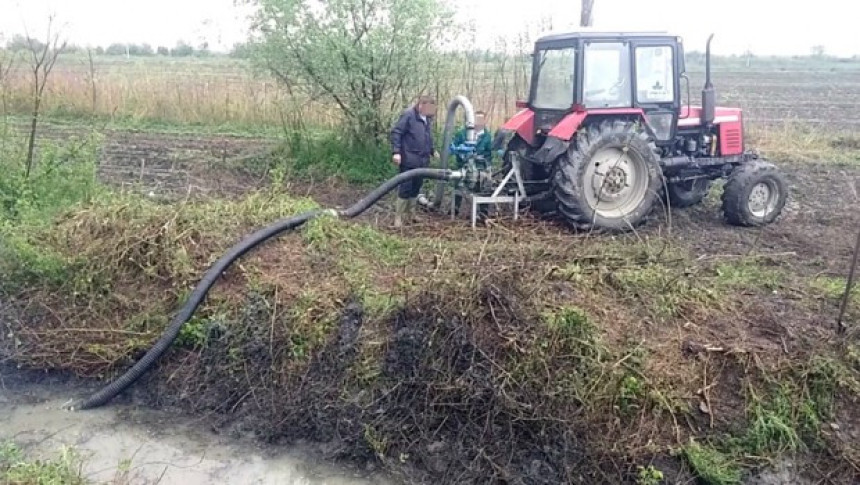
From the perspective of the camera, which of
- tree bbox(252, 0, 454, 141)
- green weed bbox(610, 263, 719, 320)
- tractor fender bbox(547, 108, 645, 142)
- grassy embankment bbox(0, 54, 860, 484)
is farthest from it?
tree bbox(252, 0, 454, 141)

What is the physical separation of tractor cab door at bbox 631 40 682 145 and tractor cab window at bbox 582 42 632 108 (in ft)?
0.30

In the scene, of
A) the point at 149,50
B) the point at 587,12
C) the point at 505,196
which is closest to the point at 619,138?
the point at 505,196

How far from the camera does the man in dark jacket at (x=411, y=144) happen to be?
793 centimetres

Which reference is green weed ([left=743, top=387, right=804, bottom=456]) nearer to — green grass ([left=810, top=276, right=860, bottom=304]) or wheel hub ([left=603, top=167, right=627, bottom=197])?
green grass ([left=810, top=276, right=860, bottom=304])

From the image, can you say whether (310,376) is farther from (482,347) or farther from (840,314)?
(840,314)

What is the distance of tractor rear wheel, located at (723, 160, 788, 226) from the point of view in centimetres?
789

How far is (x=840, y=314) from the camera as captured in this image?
503cm

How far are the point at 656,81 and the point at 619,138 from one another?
2.50 feet

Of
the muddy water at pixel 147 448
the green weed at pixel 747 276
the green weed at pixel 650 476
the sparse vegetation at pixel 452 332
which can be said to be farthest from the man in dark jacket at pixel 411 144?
the green weed at pixel 650 476

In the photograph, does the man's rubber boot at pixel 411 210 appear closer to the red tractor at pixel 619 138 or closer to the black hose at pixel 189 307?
the red tractor at pixel 619 138

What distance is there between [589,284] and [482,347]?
953 millimetres

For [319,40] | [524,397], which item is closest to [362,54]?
[319,40]

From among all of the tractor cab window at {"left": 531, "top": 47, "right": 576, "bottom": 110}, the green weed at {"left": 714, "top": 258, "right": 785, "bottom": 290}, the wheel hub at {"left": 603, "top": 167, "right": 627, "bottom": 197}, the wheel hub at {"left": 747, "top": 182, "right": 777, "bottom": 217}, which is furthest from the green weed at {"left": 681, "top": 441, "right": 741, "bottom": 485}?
the wheel hub at {"left": 747, "top": 182, "right": 777, "bottom": 217}

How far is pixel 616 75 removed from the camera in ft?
24.6
